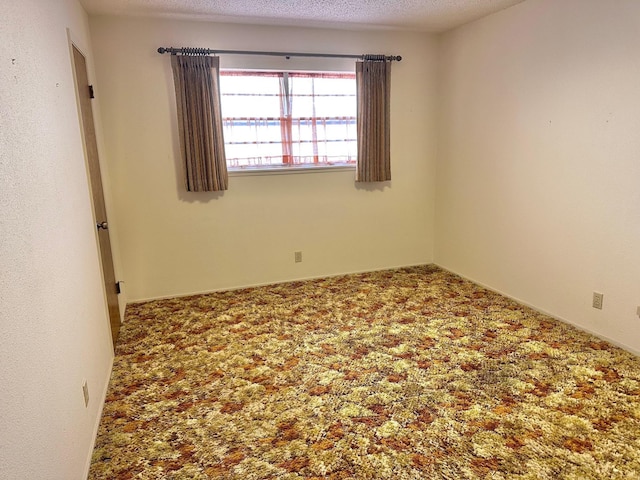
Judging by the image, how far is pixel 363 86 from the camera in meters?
4.41

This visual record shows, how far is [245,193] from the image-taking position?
14.2ft

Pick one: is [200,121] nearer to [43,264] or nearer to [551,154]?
[43,264]

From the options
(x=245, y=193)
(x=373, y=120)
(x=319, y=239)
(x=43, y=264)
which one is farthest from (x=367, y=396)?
(x=373, y=120)

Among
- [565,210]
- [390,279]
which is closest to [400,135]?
[390,279]

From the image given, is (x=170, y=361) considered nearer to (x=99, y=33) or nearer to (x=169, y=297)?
(x=169, y=297)

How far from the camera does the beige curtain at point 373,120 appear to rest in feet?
14.5

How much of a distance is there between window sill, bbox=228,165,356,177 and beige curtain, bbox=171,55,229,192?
0.19 metres

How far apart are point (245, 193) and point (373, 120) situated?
155cm

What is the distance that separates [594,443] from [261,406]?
5.64ft

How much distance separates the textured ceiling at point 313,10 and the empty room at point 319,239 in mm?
37

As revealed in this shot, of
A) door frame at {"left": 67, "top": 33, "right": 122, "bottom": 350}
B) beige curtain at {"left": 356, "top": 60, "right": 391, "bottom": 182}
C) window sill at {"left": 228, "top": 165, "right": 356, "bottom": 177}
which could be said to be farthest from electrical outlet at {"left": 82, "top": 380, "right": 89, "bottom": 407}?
beige curtain at {"left": 356, "top": 60, "right": 391, "bottom": 182}

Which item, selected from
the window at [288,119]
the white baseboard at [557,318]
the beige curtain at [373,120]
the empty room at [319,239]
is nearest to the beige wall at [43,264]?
the empty room at [319,239]

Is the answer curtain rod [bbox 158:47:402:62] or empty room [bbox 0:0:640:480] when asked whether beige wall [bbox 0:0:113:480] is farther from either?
curtain rod [bbox 158:47:402:62]

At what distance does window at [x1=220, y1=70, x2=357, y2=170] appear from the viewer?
4215mm
